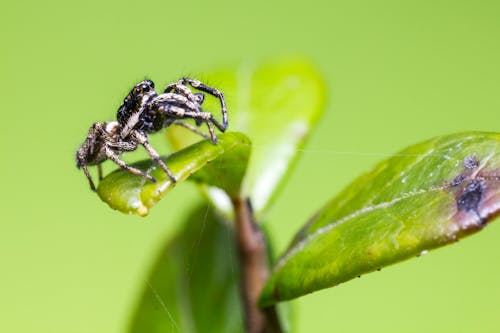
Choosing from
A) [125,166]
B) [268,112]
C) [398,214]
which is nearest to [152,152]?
[125,166]

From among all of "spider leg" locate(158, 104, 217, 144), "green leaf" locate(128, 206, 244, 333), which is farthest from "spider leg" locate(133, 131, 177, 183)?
"green leaf" locate(128, 206, 244, 333)

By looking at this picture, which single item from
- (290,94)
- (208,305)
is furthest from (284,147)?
(208,305)

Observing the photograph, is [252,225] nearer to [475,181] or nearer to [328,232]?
[328,232]

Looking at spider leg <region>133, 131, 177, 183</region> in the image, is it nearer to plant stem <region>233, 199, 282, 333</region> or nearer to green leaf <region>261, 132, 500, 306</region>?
plant stem <region>233, 199, 282, 333</region>

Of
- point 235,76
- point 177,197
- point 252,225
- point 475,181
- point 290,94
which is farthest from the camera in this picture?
point 177,197

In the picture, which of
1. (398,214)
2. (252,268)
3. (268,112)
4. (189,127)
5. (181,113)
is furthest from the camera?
(268,112)

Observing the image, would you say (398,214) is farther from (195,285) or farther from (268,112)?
(268,112)
